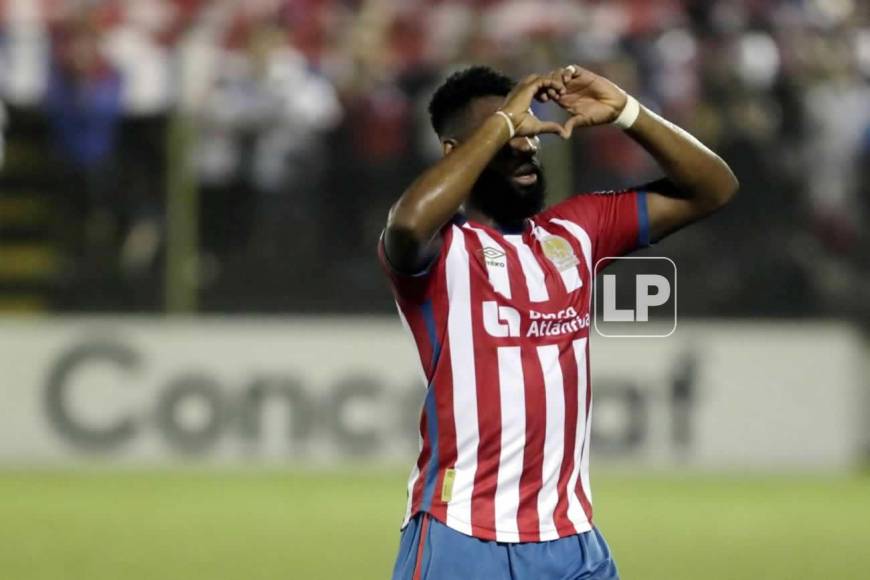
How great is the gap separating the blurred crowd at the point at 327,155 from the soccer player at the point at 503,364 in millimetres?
7969

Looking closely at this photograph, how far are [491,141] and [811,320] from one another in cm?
937

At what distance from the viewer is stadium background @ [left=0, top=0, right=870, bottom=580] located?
1241 cm

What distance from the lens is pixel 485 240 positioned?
14.1ft

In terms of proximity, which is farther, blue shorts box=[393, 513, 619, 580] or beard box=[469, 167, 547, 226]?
beard box=[469, 167, 547, 226]

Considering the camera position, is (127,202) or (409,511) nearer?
(409,511)

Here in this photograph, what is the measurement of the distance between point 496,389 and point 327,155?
8512 mm

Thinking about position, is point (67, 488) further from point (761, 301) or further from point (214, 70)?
point (761, 301)

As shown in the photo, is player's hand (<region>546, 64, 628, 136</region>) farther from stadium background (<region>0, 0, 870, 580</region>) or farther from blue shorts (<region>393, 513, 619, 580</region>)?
stadium background (<region>0, 0, 870, 580</region>)

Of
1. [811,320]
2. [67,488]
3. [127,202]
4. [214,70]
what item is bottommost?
[67,488]

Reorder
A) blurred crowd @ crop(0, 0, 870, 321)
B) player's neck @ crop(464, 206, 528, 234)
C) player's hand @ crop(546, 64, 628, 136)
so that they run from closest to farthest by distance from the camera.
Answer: player's hand @ crop(546, 64, 628, 136), player's neck @ crop(464, 206, 528, 234), blurred crowd @ crop(0, 0, 870, 321)

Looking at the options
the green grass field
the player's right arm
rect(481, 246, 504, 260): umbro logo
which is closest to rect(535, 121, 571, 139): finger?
the player's right arm

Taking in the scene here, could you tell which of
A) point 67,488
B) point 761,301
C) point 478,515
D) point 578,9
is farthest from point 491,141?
point 578,9

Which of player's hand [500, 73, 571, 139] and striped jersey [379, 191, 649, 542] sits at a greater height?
player's hand [500, 73, 571, 139]

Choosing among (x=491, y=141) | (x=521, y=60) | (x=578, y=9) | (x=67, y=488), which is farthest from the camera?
(x=578, y=9)
